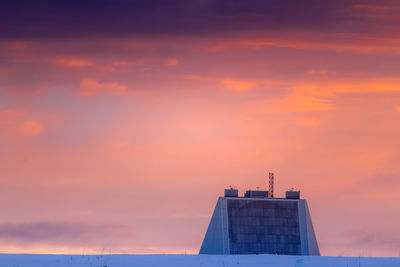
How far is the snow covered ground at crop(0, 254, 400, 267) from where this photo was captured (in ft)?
130

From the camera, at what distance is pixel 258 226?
343 feet

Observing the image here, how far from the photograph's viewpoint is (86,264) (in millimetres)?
39312

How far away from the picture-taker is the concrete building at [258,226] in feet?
339

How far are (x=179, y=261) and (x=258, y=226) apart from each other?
64.0 metres

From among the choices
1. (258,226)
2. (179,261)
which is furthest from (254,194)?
(179,261)

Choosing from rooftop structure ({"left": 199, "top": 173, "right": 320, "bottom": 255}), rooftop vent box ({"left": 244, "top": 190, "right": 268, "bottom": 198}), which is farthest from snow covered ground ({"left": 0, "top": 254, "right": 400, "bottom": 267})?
rooftop vent box ({"left": 244, "top": 190, "right": 268, "bottom": 198})

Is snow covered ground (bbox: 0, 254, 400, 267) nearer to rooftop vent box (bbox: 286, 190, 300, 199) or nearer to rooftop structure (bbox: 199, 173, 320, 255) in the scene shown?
rooftop structure (bbox: 199, 173, 320, 255)

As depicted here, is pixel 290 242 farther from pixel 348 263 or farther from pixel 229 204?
pixel 348 263

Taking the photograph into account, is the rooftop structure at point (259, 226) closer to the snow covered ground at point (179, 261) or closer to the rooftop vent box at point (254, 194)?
the rooftop vent box at point (254, 194)

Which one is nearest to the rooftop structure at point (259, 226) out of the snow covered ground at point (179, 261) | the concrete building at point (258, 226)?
the concrete building at point (258, 226)

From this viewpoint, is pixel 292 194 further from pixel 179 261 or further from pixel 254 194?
pixel 179 261

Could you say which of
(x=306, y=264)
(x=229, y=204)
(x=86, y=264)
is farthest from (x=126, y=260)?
(x=229, y=204)

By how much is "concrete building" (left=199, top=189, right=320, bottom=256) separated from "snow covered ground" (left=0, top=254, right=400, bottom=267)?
59.3 m

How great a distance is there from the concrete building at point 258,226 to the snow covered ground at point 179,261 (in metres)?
59.3
